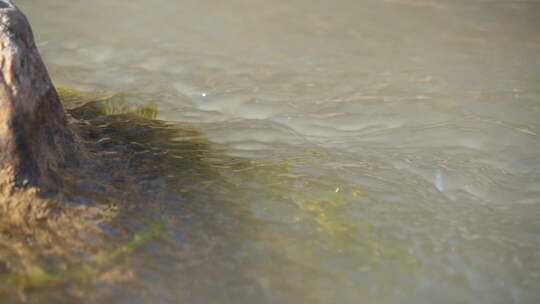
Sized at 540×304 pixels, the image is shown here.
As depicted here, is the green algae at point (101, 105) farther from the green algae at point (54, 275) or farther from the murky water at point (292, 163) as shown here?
the green algae at point (54, 275)

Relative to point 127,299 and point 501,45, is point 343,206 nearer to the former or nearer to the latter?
point 127,299

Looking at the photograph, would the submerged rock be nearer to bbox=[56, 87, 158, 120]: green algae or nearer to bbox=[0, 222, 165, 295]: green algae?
bbox=[0, 222, 165, 295]: green algae

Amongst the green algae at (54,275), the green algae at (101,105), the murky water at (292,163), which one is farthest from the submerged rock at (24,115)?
the green algae at (101,105)

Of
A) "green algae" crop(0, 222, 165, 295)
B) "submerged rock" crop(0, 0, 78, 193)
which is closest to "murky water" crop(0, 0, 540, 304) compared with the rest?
"green algae" crop(0, 222, 165, 295)

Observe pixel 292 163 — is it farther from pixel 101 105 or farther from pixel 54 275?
pixel 54 275

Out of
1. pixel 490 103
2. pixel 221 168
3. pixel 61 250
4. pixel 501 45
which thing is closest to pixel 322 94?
pixel 490 103

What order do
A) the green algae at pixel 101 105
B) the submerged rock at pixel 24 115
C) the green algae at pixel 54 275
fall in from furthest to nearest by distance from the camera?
the green algae at pixel 101 105 → the submerged rock at pixel 24 115 → the green algae at pixel 54 275

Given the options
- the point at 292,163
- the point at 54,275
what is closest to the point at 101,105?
the point at 292,163
